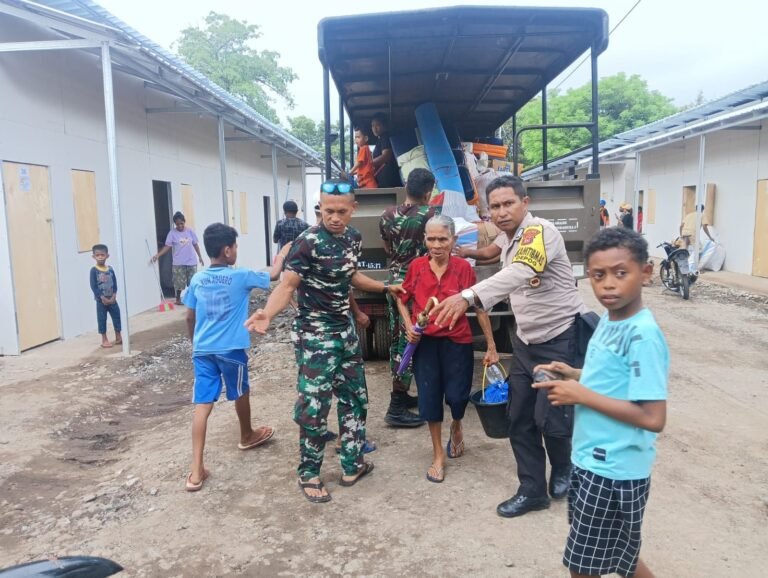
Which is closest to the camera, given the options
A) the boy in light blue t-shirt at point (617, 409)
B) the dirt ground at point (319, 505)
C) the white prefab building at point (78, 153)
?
the boy in light blue t-shirt at point (617, 409)

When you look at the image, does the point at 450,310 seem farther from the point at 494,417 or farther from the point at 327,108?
the point at 327,108

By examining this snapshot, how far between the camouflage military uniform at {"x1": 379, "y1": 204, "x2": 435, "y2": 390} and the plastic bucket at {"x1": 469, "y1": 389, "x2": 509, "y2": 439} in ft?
3.14

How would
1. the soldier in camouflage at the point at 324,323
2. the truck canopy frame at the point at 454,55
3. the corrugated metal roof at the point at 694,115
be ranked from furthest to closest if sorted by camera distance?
the corrugated metal roof at the point at 694,115 → the truck canopy frame at the point at 454,55 → the soldier in camouflage at the point at 324,323

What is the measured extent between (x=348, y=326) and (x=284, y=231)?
455cm

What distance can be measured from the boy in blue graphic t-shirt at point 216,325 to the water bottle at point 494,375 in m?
1.47

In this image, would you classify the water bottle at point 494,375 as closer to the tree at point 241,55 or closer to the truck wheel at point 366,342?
the truck wheel at point 366,342

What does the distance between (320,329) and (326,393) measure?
0.37 m

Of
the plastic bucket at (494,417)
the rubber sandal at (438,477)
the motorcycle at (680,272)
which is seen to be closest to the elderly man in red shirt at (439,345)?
the rubber sandal at (438,477)

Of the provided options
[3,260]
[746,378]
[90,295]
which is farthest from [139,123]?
[746,378]

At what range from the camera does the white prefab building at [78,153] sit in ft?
21.9

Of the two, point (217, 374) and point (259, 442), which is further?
point (259, 442)

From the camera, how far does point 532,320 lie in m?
2.97

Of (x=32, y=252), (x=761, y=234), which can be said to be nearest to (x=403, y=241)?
(x=32, y=252)

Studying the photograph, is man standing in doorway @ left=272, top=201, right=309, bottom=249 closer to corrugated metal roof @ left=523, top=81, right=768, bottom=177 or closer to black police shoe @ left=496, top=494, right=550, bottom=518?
corrugated metal roof @ left=523, top=81, right=768, bottom=177
